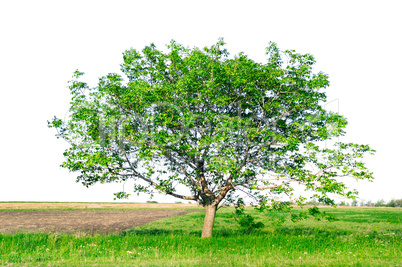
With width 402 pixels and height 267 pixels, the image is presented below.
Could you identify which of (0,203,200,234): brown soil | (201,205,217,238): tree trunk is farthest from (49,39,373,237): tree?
(0,203,200,234): brown soil

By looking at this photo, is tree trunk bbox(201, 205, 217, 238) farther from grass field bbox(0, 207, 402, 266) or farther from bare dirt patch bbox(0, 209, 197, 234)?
bare dirt patch bbox(0, 209, 197, 234)

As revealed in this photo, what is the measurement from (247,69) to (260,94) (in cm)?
189

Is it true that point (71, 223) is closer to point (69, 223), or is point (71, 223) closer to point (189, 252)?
point (69, 223)

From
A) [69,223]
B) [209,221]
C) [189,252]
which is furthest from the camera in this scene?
[69,223]

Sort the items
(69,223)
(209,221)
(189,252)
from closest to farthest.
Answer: (189,252), (209,221), (69,223)

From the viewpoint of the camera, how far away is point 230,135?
1712 cm

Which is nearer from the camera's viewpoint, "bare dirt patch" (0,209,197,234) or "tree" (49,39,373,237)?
"tree" (49,39,373,237)

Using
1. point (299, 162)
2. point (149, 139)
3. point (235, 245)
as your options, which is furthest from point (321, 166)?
point (149, 139)

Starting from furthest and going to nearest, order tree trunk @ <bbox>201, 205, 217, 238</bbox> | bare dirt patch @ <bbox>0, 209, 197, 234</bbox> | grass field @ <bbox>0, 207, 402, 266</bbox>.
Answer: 1. bare dirt patch @ <bbox>0, 209, 197, 234</bbox>
2. tree trunk @ <bbox>201, 205, 217, 238</bbox>
3. grass field @ <bbox>0, 207, 402, 266</bbox>

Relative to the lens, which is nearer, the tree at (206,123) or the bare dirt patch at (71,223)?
the tree at (206,123)

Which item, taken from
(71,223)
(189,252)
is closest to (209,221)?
(189,252)

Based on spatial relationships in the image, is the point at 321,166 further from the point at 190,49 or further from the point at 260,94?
the point at 190,49

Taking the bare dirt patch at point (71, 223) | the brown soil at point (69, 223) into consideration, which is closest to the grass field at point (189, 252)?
the bare dirt patch at point (71, 223)

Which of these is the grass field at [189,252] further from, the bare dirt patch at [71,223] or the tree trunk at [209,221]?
the bare dirt patch at [71,223]
